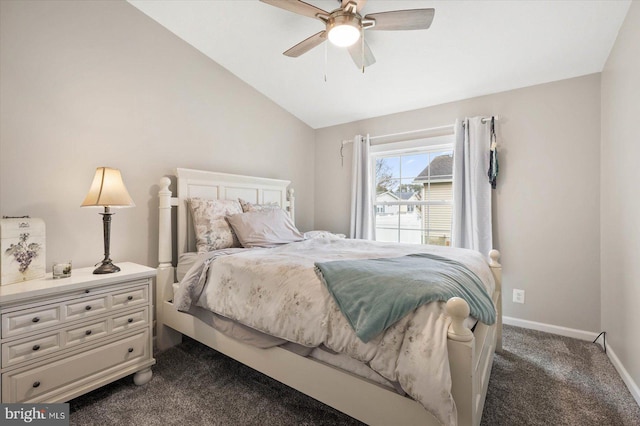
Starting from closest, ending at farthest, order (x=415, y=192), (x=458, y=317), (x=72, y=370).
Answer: (x=458, y=317) < (x=72, y=370) < (x=415, y=192)

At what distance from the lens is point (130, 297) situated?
5.59ft

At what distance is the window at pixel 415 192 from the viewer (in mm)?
3152

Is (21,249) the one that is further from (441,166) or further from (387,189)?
(441,166)

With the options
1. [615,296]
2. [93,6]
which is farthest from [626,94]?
[93,6]

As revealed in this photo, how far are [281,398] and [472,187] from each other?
8.39ft

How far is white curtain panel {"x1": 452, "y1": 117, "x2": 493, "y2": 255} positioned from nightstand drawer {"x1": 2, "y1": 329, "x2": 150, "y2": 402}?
291cm

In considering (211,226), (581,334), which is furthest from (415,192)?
(211,226)

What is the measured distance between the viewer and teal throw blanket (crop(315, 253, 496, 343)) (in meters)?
1.03

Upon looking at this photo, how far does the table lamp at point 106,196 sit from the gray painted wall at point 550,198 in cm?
324

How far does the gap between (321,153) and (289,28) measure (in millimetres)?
1919

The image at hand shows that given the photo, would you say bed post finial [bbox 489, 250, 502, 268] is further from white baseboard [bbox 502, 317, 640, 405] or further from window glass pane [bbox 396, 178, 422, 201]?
window glass pane [bbox 396, 178, 422, 201]

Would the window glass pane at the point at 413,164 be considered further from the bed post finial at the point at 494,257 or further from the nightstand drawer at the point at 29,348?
the nightstand drawer at the point at 29,348

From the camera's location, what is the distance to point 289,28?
7.40 feet

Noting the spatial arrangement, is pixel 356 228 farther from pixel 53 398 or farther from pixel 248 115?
pixel 53 398
